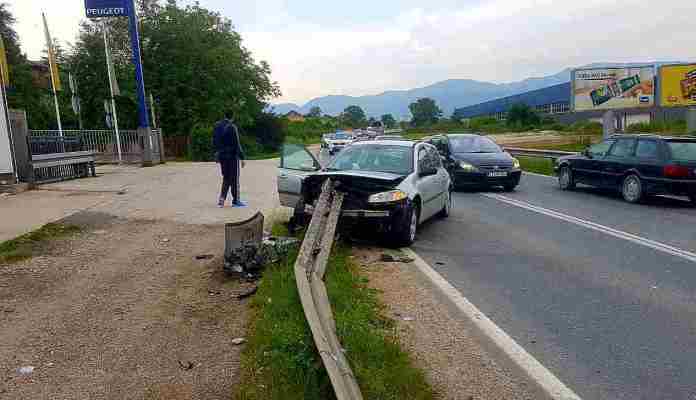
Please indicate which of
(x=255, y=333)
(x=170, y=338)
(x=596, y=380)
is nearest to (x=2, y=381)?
(x=170, y=338)

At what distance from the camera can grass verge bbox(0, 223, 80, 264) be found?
6766 millimetres

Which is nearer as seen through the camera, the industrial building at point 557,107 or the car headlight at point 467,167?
the car headlight at point 467,167

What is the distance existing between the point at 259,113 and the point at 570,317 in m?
36.2

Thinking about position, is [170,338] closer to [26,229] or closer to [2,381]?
[2,381]

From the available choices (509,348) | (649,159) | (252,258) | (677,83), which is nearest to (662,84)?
(677,83)

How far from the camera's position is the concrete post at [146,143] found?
74.9 ft

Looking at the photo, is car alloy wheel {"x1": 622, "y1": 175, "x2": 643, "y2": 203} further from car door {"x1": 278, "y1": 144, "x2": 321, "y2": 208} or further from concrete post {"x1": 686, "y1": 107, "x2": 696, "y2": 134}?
concrete post {"x1": 686, "y1": 107, "x2": 696, "y2": 134}

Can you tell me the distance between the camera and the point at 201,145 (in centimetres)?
3031

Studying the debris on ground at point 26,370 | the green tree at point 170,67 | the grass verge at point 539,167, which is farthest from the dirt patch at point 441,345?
the green tree at point 170,67

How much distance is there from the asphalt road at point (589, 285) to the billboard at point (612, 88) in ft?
69.3

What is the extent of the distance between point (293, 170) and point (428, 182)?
2206mm

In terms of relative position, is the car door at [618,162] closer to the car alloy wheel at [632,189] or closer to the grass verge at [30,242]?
the car alloy wheel at [632,189]

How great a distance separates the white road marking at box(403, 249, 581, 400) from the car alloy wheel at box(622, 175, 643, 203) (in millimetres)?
7987

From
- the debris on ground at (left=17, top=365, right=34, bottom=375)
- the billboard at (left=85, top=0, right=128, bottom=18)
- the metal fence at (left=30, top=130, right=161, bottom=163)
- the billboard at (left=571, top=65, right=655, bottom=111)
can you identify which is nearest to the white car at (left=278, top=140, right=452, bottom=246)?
the debris on ground at (left=17, top=365, right=34, bottom=375)
